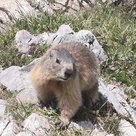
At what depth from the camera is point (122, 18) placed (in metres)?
11.5

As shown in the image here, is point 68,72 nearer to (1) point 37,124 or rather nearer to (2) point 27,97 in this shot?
(1) point 37,124

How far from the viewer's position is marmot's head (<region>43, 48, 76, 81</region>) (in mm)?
6520

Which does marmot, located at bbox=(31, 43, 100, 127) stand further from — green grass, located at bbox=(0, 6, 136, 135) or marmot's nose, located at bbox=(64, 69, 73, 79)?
green grass, located at bbox=(0, 6, 136, 135)

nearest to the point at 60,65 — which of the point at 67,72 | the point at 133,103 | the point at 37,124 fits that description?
the point at 67,72

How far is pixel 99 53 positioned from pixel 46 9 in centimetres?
246

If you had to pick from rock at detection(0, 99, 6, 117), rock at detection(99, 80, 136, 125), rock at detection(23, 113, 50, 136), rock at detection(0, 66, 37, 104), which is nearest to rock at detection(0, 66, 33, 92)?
rock at detection(0, 66, 37, 104)

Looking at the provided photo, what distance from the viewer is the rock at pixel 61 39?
9.52 m

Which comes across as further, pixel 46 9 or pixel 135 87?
pixel 46 9

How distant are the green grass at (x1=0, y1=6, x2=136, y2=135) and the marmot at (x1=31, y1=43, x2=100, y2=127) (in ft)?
6.55

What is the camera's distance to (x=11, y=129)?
677 cm

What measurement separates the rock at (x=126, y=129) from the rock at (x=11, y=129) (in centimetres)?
165

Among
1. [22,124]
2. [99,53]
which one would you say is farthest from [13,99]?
[99,53]

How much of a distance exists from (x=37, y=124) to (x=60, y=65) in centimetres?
88

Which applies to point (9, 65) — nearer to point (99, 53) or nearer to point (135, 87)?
point (99, 53)
